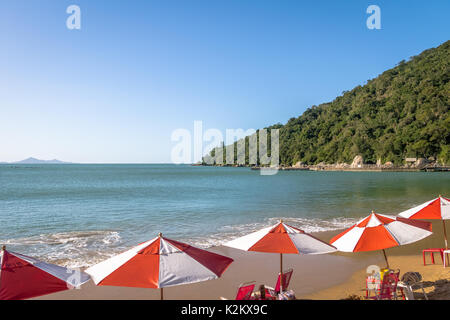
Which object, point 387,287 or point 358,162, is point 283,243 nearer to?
point 387,287

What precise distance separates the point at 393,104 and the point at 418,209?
133 m

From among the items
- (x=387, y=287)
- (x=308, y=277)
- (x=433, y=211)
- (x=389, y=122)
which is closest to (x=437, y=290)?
(x=387, y=287)

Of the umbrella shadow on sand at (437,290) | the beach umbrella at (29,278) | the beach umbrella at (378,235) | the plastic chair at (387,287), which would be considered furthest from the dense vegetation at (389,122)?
the beach umbrella at (29,278)

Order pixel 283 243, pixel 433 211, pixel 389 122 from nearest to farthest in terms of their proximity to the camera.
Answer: pixel 283 243 → pixel 433 211 → pixel 389 122

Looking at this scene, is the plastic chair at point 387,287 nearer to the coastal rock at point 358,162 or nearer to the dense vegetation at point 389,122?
the dense vegetation at point 389,122

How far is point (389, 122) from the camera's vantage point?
124 m

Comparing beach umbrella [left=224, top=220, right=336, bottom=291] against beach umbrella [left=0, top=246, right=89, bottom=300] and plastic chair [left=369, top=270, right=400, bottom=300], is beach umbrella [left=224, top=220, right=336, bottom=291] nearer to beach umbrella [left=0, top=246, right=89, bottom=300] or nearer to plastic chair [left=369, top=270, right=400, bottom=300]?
plastic chair [left=369, top=270, right=400, bottom=300]

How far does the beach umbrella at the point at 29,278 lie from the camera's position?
4246 millimetres

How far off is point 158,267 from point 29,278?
67.0 inches

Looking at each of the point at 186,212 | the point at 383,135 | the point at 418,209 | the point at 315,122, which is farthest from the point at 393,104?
the point at 418,209

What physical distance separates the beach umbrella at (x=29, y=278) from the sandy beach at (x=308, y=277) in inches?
153

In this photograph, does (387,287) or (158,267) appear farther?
(387,287)
